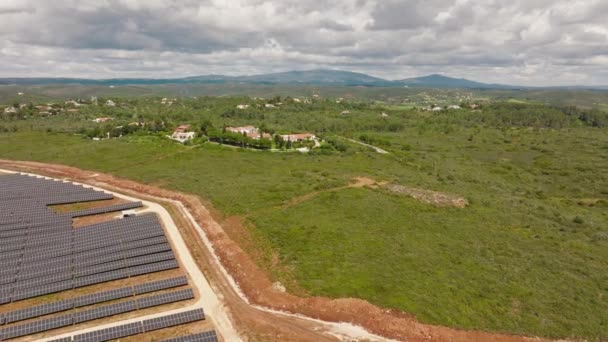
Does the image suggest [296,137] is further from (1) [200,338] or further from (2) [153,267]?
(1) [200,338]

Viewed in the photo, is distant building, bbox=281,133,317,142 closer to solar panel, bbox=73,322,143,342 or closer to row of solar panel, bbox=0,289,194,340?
row of solar panel, bbox=0,289,194,340

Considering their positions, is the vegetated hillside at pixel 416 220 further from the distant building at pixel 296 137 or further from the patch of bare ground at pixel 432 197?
the distant building at pixel 296 137

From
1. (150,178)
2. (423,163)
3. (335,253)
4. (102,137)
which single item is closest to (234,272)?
(335,253)

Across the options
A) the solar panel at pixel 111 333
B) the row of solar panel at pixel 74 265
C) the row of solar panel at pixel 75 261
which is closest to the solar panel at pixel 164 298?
the solar panel at pixel 111 333

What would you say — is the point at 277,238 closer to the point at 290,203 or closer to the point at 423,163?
the point at 290,203

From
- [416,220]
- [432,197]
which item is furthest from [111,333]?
[432,197]

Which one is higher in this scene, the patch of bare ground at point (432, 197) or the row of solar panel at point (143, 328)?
the patch of bare ground at point (432, 197)
